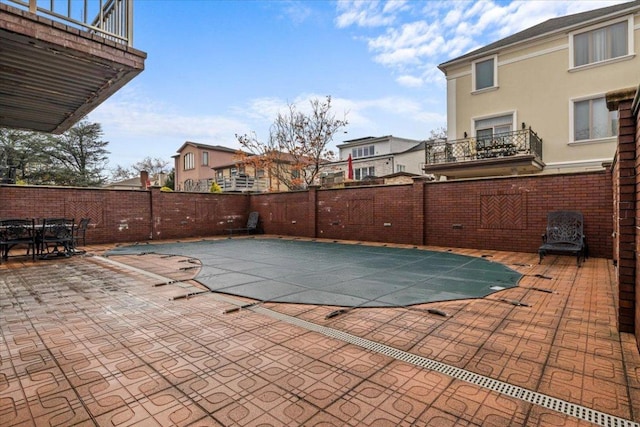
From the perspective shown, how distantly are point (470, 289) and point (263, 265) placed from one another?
4.10 m

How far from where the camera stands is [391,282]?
17.5ft

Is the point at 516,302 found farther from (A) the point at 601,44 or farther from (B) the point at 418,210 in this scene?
(A) the point at 601,44

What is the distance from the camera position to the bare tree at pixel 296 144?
845 inches

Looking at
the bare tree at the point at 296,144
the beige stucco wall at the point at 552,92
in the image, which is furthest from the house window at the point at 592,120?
the bare tree at the point at 296,144

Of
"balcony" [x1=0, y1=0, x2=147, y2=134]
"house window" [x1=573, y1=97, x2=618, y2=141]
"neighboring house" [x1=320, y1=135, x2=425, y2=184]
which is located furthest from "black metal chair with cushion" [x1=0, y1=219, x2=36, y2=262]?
"house window" [x1=573, y1=97, x2=618, y2=141]

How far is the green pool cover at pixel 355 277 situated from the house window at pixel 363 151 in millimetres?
21782

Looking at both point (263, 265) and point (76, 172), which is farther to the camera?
point (76, 172)

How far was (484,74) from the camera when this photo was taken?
47.9ft

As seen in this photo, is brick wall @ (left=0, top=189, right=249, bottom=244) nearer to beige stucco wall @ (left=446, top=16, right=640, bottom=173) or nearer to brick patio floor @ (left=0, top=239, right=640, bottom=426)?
brick patio floor @ (left=0, top=239, right=640, bottom=426)

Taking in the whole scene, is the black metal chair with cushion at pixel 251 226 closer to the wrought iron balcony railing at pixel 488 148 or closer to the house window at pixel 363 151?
the wrought iron balcony railing at pixel 488 148

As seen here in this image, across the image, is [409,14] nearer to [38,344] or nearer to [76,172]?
[38,344]

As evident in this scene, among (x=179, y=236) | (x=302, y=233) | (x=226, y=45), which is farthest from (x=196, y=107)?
(x=302, y=233)

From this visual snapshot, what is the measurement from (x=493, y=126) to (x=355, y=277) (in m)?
12.0

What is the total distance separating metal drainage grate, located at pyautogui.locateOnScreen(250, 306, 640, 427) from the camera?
1.85 meters
